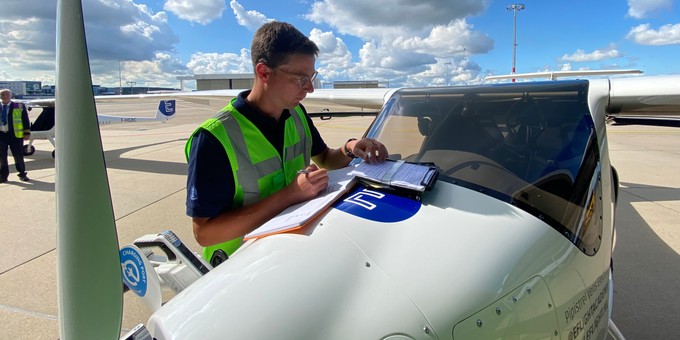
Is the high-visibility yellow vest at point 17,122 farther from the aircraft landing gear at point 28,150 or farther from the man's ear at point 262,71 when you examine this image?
the man's ear at point 262,71

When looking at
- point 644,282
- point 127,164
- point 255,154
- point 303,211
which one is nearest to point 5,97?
point 127,164

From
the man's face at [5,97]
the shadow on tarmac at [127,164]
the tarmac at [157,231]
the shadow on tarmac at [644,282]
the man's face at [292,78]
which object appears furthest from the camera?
the shadow on tarmac at [127,164]

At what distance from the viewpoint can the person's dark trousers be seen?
305 inches

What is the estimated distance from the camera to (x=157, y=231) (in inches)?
190

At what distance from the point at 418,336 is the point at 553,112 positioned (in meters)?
1.60

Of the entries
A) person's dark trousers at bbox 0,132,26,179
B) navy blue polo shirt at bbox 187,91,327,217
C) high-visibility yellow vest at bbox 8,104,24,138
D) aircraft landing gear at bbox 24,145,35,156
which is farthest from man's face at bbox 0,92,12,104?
navy blue polo shirt at bbox 187,91,327,217

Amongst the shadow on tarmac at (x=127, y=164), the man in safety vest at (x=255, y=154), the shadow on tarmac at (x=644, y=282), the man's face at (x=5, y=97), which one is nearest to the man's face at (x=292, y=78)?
the man in safety vest at (x=255, y=154)

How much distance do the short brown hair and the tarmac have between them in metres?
2.34

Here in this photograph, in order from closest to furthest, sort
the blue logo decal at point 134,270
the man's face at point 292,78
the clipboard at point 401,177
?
the blue logo decal at point 134,270 → the clipboard at point 401,177 → the man's face at point 292,78

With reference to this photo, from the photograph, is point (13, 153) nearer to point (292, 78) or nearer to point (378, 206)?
point (292, 78)

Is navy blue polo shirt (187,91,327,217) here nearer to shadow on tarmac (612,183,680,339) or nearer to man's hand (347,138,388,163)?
man's hand (347,138,388,163)

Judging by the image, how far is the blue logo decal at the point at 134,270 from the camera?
1315mm

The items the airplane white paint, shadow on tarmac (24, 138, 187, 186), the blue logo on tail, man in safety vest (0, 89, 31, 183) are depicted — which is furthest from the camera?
the blue logo on tail

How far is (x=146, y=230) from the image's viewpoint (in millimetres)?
4816
